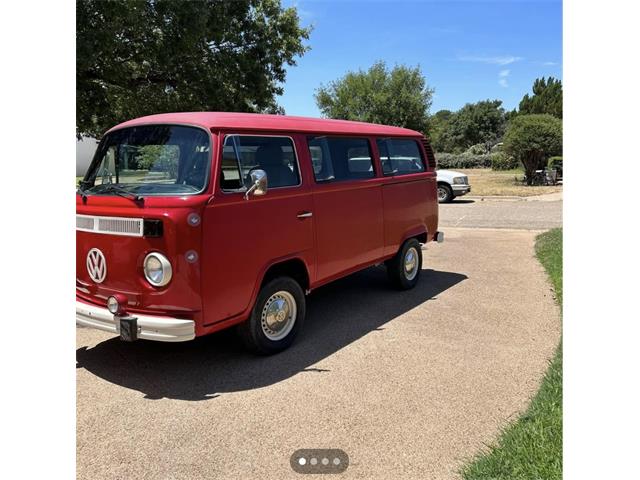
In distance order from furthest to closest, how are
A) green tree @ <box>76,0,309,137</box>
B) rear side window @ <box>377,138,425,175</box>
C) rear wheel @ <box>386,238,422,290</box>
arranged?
green tree @ <box>76,0,309,137</box> < rear wheel @ <box>386,238,422,290</box> < rear side window @ <box>377,138,425,175</box>

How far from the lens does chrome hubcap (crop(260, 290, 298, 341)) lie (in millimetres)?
4766

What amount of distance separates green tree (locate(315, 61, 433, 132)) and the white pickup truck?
16.8 meters

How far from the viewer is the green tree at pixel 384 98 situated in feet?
118

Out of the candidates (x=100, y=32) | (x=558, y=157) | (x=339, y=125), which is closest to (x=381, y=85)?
(x=558, y=157)

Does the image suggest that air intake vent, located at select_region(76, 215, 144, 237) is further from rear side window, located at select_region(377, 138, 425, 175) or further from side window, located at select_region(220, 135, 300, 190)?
rear side window, located at select_region(377, 138, 425, 175)

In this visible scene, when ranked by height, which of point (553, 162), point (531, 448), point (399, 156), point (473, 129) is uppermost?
point (473, 129)

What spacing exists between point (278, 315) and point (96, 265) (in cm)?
171

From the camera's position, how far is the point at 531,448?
3061mm

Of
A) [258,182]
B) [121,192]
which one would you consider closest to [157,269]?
[121,192]

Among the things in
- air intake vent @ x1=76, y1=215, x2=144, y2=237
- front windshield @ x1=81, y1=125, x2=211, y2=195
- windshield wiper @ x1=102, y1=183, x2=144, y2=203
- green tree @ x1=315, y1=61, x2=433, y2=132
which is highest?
green tree @ x1=315, y1=61, x2=433, y2=132

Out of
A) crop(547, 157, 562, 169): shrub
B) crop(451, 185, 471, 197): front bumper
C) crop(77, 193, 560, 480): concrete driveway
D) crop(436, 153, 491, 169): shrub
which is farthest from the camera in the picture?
crop(436, 153, 491, 169): shrub

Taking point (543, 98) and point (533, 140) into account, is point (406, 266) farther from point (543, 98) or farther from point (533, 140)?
point (543, 98)

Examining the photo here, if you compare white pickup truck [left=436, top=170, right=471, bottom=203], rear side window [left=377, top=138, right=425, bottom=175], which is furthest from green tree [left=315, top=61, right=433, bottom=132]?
rear side window [left=377, top=138, right=425, bottom=175]

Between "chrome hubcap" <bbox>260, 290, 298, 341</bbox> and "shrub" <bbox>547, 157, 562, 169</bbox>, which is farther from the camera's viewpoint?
"shrub" <bbox>547, 157, 562, 169</bbox>
